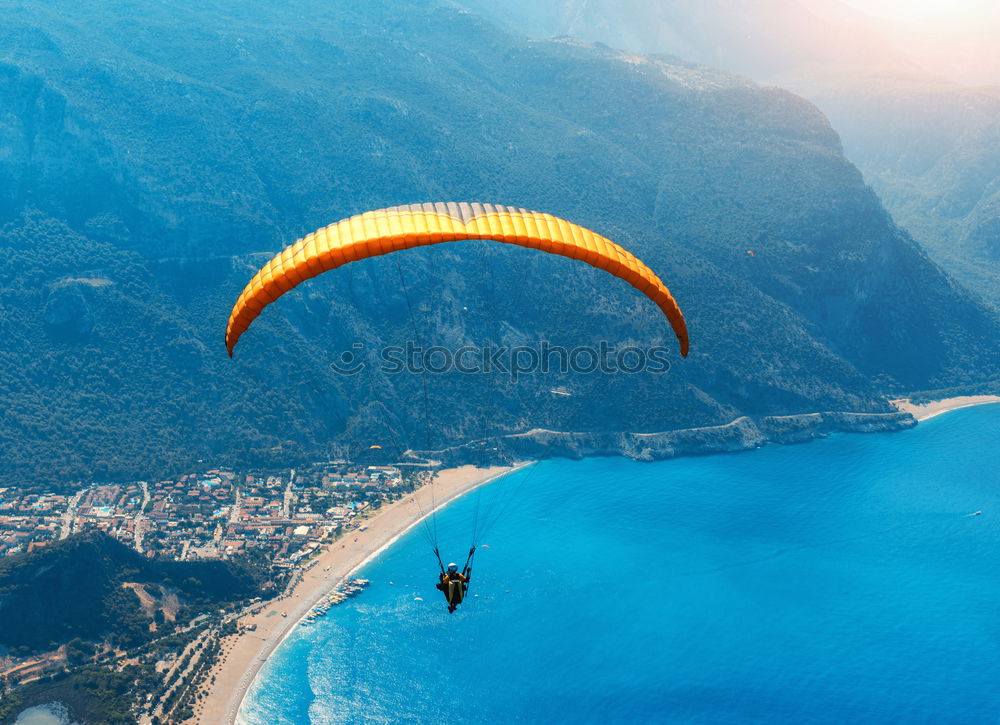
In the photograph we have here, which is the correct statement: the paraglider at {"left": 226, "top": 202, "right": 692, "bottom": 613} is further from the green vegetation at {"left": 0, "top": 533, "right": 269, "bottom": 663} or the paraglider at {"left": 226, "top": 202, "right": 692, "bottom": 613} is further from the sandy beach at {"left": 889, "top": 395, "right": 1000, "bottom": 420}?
the sandy beach at {"left": 889, "top": 395, "right": 1000, "bottom": 420}

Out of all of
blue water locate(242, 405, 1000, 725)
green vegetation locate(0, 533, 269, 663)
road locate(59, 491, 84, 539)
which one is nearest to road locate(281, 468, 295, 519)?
blue water locate(242, 405, 1000, 725)

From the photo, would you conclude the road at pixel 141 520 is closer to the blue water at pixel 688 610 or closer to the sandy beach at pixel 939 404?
the blue water at pixel 688 610

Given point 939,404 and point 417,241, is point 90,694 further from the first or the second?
point 939,404

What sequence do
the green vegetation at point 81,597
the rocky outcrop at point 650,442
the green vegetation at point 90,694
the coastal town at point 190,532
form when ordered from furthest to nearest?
the rocky outcrop at point 650,442 < the green vegetation at point 81,597 < the coastal town at point 190,532 < the green vegetation at point 90,694

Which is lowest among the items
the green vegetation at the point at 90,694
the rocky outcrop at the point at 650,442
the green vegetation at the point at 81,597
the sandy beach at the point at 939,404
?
the green vegetation at the point at 90,694

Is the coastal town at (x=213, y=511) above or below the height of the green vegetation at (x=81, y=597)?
above

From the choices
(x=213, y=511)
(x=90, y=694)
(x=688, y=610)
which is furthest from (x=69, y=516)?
(x=688, y=610)

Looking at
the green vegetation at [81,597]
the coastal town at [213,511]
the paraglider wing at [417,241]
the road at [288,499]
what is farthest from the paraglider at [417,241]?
the road at [288,499]
